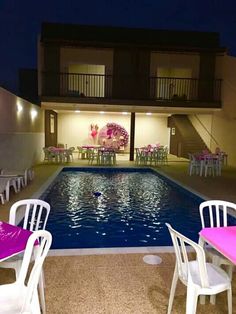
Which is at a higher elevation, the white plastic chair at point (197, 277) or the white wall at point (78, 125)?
the white wall at point (78, 125)

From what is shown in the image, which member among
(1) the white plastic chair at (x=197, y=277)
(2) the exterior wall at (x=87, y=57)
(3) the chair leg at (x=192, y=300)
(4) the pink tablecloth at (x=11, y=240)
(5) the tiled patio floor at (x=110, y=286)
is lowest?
(5) the tiled patio floor at (x=110, y=286)

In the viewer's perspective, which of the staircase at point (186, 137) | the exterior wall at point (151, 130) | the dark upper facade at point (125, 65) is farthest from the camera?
the exterior wall at point (151, 130)

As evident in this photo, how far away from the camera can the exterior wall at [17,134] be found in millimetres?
7652

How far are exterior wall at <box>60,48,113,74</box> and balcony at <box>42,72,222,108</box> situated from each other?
0.68 meters

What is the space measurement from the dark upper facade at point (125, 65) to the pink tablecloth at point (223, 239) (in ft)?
34.1

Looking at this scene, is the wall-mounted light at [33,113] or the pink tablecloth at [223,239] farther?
the wall-mounted light at [33,113]

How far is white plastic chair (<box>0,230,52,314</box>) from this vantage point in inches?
71.1

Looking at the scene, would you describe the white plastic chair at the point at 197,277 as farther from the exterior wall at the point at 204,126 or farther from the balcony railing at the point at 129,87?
the exterior wall at the point at 204,126

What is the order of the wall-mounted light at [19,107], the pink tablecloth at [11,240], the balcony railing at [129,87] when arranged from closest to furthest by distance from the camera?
the pink tablecloth at [11,240] → the wall-mounted light at [19,107] → the balcony railing at [129,87]

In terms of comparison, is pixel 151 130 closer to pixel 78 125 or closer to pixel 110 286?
pixel 78 125

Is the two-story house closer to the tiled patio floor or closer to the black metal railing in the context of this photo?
the black metal railing

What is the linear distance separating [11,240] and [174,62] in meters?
14.0

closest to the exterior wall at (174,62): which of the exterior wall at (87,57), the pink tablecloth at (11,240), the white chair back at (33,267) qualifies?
the exterior wall at (87,57)

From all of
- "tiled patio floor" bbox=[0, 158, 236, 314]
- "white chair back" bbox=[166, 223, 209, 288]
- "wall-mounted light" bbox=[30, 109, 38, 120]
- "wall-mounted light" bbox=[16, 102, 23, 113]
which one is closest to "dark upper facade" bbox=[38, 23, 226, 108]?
"wall-mounted light" bbox=[30, 109, 38, 120]
